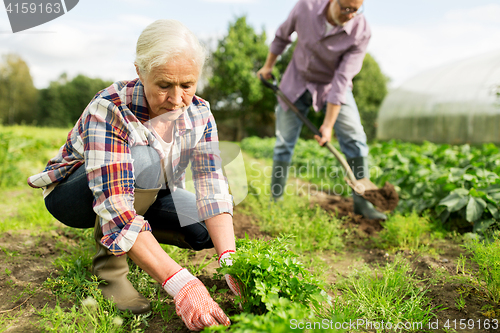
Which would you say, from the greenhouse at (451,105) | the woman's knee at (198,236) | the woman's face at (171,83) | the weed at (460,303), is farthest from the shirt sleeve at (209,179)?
the greenhouse at (451,105)

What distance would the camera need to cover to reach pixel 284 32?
115 inches

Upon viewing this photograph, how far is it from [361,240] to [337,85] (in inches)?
48.6

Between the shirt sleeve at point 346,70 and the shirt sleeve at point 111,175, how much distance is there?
1825 mm

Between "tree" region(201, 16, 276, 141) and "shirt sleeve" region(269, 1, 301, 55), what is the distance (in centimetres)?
1455

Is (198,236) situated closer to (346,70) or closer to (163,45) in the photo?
(163,45)

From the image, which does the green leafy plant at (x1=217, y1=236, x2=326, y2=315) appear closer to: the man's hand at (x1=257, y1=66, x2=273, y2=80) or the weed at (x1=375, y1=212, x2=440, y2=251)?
the weed at (x1=375, y1=212, x2=440, y2=251)

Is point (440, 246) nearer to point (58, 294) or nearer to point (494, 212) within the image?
point (494, 212)

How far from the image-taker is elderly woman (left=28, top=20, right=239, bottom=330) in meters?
1.20

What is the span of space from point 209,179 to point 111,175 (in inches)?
18.1

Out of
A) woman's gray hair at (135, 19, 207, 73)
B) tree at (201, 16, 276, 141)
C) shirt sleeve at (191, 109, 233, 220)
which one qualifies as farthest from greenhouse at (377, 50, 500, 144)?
woman's gray hair at (135, 19, 207, 73)

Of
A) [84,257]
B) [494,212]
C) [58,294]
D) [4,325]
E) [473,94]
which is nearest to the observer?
[4,325]

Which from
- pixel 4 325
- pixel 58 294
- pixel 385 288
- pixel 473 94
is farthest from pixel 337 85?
pixel 473 94

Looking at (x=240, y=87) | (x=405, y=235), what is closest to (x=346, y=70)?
(x=405, y=235)

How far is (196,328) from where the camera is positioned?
115 cm
